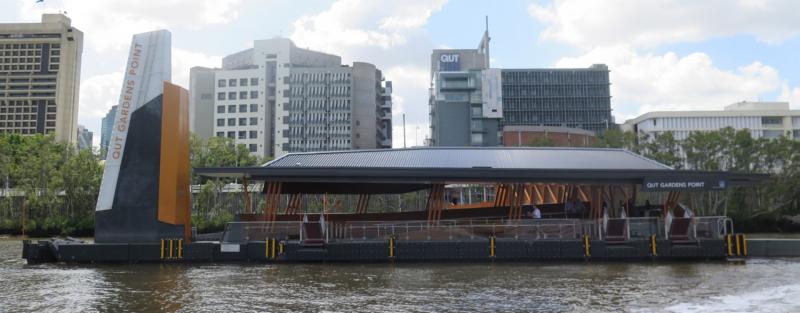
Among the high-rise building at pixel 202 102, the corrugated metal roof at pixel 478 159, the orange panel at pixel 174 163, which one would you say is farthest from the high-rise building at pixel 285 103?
the orange panel at pixel 174 163

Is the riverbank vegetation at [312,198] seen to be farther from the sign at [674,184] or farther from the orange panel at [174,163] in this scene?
the sign at [674,184]

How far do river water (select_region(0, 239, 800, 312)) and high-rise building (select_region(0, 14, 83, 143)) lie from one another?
152 meters

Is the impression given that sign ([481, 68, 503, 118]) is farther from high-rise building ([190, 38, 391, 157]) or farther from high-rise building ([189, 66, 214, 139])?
high-rise building ([189, 66, 214, 139])

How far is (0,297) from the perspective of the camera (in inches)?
731

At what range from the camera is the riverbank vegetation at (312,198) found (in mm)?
68375

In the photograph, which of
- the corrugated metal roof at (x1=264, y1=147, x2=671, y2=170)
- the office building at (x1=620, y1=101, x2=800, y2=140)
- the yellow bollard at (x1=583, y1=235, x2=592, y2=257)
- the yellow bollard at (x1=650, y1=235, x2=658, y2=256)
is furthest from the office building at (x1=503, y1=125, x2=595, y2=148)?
the yellow bollard at (x1=583, y1=235, x2=592, y2=257)

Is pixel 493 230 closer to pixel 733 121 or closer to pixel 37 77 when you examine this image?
pixel 733 121

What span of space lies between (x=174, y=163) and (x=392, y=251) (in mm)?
11110

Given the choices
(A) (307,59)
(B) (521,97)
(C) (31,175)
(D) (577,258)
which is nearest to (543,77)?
(B) (521,97)

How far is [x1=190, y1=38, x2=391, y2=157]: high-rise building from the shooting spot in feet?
428

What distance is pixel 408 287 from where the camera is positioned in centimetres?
1988

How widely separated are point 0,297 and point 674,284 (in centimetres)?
2068

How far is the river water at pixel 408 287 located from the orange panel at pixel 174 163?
9.37 ft

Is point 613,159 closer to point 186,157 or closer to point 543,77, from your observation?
point 186,157
